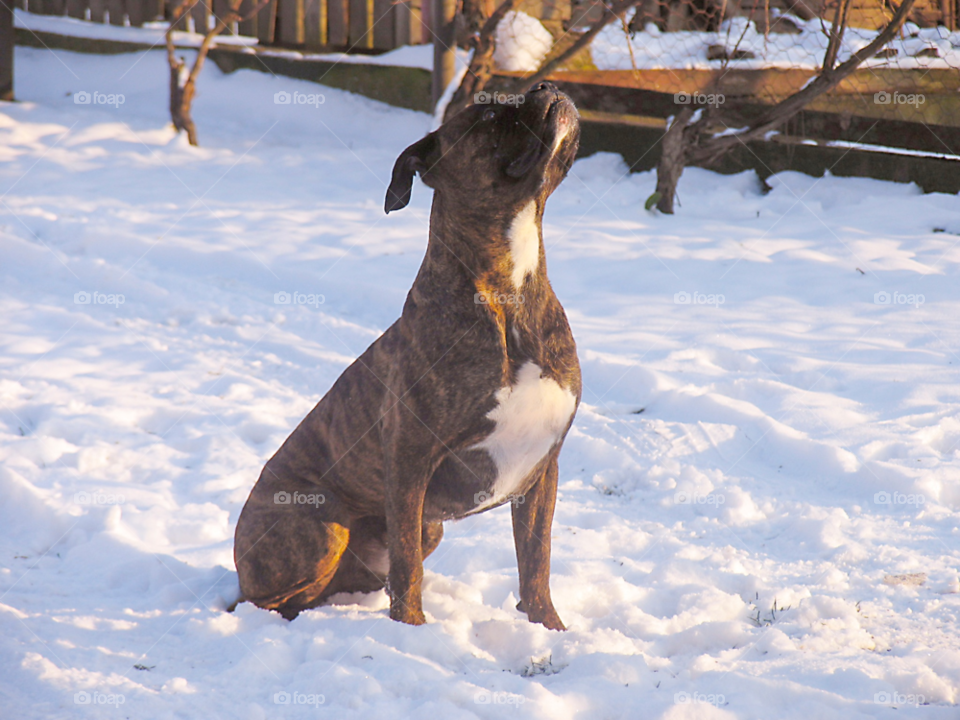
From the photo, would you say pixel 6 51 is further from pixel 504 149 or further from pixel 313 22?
pixel 504 149

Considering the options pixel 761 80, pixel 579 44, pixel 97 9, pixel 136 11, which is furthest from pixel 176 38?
pixel 761 80

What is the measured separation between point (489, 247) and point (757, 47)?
6.90 metres

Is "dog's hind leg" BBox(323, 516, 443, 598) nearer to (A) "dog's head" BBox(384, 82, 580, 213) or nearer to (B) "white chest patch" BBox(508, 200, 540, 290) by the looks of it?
(B) "white chest patch" BBox(508, 200, 540, 290)

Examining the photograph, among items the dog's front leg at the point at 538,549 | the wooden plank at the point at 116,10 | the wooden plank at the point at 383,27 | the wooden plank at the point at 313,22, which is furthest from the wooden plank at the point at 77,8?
the dog's front leg at the point at 538,549

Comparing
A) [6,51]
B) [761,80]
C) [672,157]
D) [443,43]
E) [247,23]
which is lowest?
[672,157]

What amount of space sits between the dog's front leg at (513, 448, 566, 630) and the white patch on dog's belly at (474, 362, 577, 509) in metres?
0.25

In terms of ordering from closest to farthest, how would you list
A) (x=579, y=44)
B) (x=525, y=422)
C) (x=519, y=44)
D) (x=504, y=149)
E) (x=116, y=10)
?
(x=504, y=149) < (x=525, y=422) < (x=579, y=44) < (x=519, y=44) < (x=116, y=10)

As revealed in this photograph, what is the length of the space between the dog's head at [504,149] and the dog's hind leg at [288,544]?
3.68 ft

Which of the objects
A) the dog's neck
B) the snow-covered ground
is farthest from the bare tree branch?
the dog's neck

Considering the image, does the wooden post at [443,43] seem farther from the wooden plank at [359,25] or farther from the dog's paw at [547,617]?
the dog's paw at [547,617]

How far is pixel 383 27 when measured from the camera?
401 inches

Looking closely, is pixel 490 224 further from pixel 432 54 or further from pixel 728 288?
pixel 432 54

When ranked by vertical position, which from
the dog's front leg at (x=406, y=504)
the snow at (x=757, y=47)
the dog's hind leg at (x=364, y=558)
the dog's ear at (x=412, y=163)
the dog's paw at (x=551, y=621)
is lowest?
the dog's paw at (x=551, y=621)

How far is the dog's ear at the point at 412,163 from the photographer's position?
2570 mm
